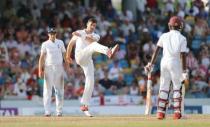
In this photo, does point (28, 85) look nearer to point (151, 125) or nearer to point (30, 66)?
point (30, 66)

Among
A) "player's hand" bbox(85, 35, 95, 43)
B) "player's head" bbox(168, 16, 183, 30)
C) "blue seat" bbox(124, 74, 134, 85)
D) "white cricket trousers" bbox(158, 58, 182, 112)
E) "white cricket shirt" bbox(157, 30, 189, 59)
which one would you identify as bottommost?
"white cricket trousers" bbox(158, 58, 182, 112)

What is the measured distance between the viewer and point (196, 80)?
32.8 m

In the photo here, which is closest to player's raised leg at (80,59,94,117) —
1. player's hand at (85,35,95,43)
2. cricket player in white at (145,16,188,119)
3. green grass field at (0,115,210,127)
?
player's hand at (85,35,95,43)

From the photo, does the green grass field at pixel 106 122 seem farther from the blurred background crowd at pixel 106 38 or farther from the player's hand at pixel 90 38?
the blurred background crowd at pixel 106 38

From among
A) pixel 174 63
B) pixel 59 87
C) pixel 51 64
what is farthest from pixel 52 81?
pixel 174 63

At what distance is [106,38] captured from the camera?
112ft

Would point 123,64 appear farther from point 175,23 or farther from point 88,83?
point 175,23

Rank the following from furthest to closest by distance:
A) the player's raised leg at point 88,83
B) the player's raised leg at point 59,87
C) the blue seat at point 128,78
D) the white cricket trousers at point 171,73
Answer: the blue seat at point 128,78 < the player's raised leg at point 59,87 < the player's raised leg at point 88,83 < the white cricket trousers at point 171,73

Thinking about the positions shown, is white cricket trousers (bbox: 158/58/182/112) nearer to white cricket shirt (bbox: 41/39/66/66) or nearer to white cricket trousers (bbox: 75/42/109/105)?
white cricket trousers (bbox: 75/42/109/105)

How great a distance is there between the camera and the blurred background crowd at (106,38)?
31.2m

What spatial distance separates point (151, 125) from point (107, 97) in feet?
40.0

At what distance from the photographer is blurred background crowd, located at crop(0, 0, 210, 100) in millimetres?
31156

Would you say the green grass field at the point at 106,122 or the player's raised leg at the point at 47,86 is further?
the player's raised leg at the point at 47,86

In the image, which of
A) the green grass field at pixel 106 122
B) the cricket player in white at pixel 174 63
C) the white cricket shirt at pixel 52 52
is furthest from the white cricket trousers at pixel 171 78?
the white cricket shirt at pixel 52 52
